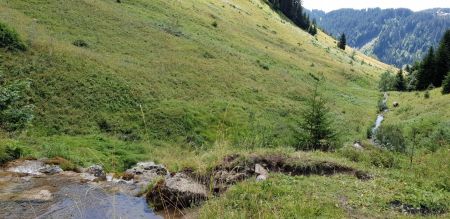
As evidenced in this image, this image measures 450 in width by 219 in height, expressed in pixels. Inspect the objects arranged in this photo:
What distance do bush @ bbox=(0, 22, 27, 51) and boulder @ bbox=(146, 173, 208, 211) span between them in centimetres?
1927

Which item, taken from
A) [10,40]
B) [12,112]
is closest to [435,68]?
[10,40]

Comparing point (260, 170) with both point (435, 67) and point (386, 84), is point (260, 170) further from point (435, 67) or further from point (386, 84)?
point (386, 84)

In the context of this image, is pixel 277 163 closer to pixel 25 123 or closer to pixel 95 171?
pixel 95 171

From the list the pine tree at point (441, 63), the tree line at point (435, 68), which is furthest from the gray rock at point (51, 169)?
the pine tree at point (441, 63)

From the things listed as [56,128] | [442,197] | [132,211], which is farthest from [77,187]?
[442,197]

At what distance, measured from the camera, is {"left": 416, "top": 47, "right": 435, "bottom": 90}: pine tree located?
7100 cm

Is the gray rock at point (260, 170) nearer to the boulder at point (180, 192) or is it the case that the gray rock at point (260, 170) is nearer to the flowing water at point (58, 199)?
the boulder at point (180, 192)

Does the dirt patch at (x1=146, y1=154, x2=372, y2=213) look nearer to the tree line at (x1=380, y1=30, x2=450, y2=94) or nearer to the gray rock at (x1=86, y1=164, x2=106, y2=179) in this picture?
the gray rock at (x1=86, y1=164, x2=106, y2=179)

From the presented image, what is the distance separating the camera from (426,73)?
236 feet

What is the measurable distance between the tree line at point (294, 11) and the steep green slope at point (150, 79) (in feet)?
329

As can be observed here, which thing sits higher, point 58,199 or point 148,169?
point 58,199

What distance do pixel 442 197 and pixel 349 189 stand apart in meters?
2.58

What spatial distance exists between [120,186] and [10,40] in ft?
57.6

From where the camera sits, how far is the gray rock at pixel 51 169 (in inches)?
661
